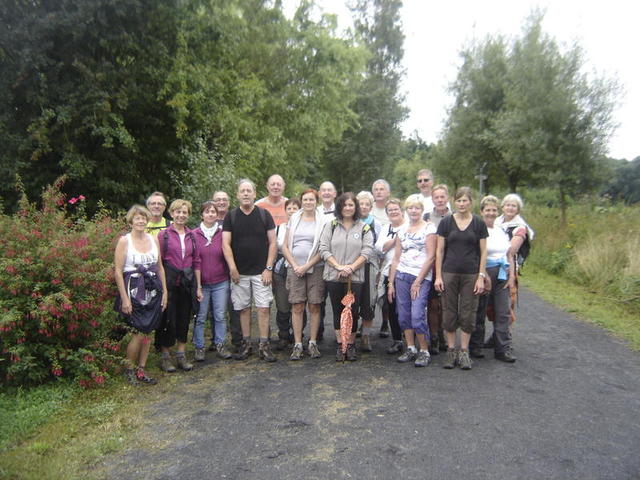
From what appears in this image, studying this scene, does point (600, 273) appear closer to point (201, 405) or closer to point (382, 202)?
point (382, 202)

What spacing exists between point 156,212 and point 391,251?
2.92m

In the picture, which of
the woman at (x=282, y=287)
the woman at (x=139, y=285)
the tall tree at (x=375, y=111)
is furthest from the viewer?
the tall tree at (x=375, y=111)

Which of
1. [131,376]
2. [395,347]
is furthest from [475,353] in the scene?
[131,376]

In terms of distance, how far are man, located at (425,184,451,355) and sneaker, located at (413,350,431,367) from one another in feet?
1.46

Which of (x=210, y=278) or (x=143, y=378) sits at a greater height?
(x=210, y=278)

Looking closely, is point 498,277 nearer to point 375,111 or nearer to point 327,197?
point 327,197

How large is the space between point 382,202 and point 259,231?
1.84 m

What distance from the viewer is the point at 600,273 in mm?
9984

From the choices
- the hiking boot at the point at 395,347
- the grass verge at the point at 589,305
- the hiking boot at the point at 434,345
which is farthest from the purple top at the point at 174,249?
the grass verge at the point at 589,305

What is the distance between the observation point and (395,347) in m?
6.16

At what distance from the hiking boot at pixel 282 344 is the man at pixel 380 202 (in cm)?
201

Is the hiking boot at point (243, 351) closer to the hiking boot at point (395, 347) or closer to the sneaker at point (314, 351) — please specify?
the sneaker at point (314, 351)

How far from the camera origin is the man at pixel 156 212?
19.2ft

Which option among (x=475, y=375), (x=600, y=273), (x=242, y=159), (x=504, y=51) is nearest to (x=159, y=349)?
(x=475, y=375)
